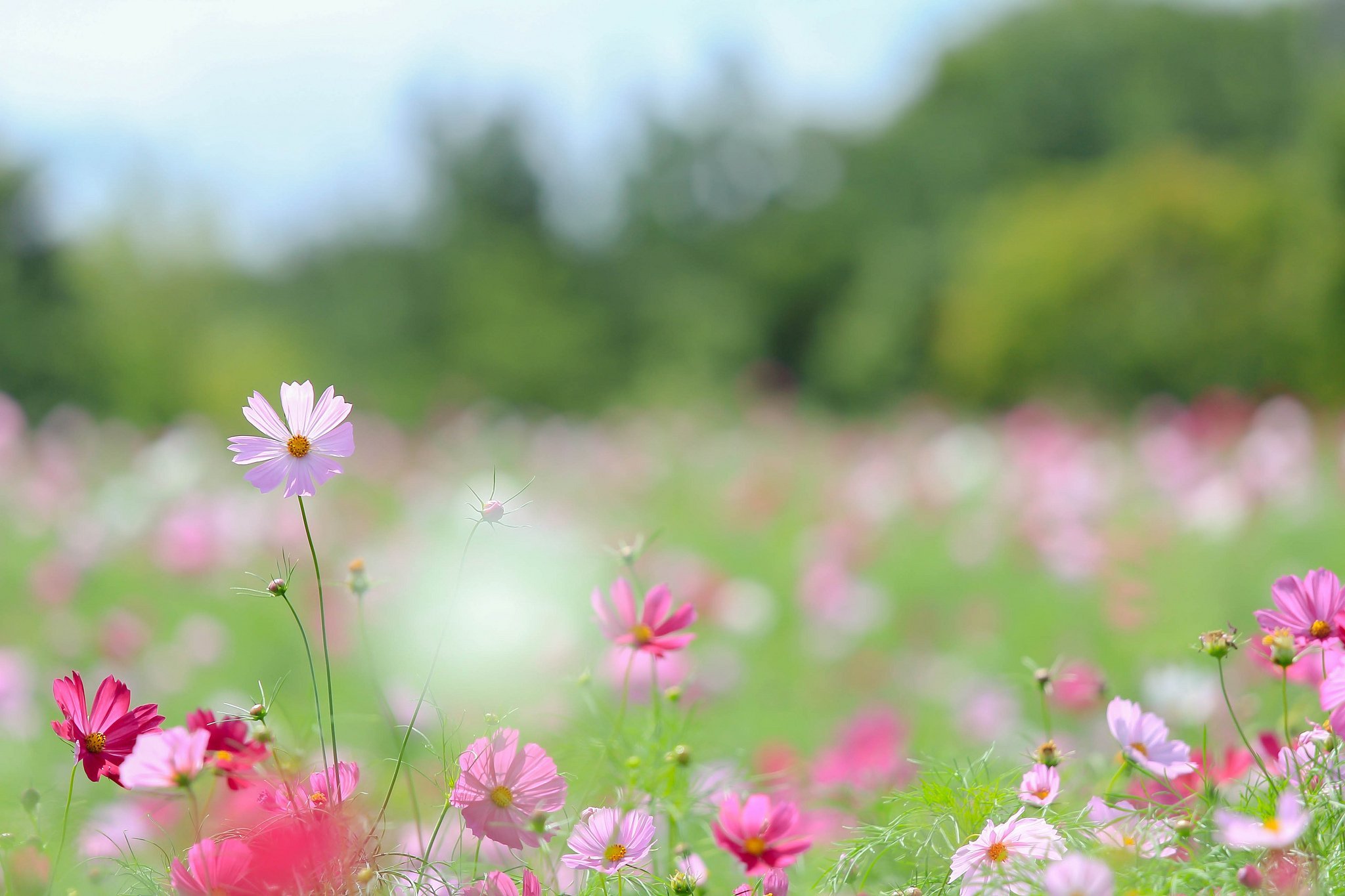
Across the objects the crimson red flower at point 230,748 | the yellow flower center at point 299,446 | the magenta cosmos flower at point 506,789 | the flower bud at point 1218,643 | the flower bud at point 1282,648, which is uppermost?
the yellow flower center at point 299,446

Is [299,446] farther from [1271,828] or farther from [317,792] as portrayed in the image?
[1271,828]

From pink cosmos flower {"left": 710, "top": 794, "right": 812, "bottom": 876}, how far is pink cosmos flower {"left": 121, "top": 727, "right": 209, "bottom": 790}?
34cm

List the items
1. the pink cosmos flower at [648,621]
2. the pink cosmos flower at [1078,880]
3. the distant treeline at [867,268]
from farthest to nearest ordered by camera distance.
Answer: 1. the distant treeline at [867,268]
2. the pink cosmos flower at [648,621]
3. the pink cosmos flower at [1078,880]

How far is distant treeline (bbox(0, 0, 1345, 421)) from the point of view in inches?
395

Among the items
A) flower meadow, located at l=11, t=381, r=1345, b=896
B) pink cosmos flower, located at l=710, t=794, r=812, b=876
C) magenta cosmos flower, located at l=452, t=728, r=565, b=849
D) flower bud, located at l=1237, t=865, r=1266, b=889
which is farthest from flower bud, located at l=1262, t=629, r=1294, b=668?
magenta cosmos flower, located at l=452, t=728, r=565, b=849

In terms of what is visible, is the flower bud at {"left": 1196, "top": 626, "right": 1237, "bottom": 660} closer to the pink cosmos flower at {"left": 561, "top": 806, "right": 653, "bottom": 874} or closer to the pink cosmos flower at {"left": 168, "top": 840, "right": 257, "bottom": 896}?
the pink cosmos flower at {"left": 561, "top": 806, "right": 653, "bottom": 874}

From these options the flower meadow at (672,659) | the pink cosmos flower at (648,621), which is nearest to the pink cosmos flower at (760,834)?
the flower meadow at (672,659)

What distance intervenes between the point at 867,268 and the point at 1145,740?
1550 cm

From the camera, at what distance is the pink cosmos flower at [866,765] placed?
3.47 feet

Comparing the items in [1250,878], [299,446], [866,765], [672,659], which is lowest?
[1250,878]

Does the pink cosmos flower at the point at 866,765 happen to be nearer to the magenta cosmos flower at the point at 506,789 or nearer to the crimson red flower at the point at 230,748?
the magenta cosmos flower at the point at 506,789

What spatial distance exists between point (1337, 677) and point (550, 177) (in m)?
17.2

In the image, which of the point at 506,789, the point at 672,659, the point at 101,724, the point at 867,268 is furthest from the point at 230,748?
the point at 867,268

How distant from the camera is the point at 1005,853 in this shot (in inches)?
24.3
